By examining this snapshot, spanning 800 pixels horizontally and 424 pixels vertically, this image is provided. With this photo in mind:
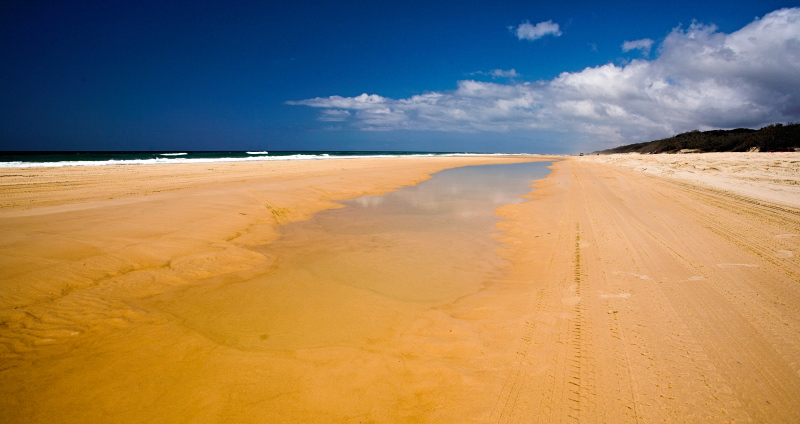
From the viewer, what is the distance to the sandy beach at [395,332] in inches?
85.6

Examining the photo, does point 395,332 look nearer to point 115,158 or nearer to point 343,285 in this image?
point 343,285

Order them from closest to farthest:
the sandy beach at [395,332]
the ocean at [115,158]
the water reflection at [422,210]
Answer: the sandy beach at [395,332] → the water reflection at [422,210] → the ocean at [115,158]

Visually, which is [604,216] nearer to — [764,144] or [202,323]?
[202,323]

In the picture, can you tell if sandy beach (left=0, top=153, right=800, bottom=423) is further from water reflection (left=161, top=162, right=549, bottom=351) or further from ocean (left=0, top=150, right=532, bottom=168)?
ocean (left=0, top=150, right=532, bottom=168)

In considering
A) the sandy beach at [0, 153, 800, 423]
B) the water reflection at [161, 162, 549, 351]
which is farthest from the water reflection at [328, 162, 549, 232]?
the sandy beach at [0, 153, 800, 423]

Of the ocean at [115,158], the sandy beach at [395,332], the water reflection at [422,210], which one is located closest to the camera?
the sandy beach at [395,332]

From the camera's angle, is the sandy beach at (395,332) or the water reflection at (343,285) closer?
the sandy beach at (395,332)

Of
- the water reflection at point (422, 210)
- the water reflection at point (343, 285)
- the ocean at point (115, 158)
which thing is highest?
the ocean at point (115, 158)

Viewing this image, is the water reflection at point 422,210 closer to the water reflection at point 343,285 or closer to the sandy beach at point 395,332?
the water reflection at point 343,285

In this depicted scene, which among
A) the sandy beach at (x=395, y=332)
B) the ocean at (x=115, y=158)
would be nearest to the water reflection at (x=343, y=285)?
the sandy beach at (x=395, y=332)

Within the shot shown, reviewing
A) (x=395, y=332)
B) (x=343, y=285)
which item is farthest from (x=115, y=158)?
(x=395, y=332)

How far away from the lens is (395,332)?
3.14 metres

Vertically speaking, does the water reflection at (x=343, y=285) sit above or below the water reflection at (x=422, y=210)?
below

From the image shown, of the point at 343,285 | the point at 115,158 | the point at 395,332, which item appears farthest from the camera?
the point at 115,158
